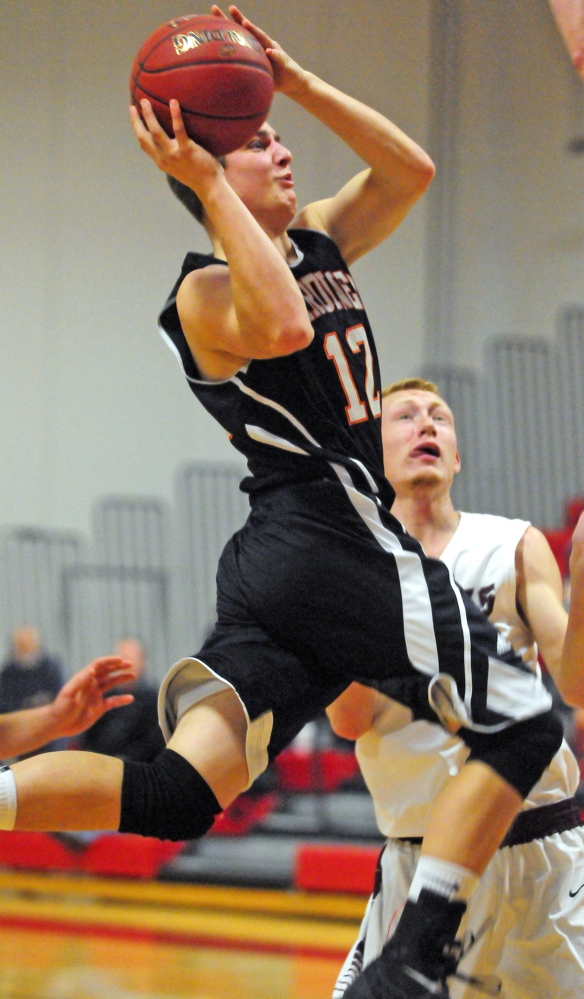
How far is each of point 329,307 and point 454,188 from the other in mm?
8702

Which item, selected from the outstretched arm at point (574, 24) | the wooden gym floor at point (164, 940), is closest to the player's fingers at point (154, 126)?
the outstretched arm at point (574, 24)

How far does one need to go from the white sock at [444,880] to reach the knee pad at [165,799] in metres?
0.50

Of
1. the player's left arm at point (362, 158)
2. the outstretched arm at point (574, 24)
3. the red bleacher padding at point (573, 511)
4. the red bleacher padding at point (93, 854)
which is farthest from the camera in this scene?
the red bleacher padding at point (573, 511)

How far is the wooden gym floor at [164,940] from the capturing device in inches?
198

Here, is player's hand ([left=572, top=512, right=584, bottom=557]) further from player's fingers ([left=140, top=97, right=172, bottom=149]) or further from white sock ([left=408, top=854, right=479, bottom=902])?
player's fingers ([left=140, top=97, right=172, bottom=149])

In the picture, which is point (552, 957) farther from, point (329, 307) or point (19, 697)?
point (19, 697)

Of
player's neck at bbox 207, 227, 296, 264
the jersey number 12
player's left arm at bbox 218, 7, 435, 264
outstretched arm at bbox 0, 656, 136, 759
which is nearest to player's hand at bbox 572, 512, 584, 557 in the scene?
the jersey number 12

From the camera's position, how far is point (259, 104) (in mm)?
2697

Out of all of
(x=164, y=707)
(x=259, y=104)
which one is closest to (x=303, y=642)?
(x=164, y=707)

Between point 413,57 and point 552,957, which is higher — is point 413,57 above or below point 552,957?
above

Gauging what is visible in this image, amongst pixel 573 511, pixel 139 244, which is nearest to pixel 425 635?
pixel 573 511

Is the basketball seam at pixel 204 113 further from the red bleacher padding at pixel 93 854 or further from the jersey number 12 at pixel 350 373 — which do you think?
the red bleacher padding at pixel 93 854

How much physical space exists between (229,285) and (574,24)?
102cm

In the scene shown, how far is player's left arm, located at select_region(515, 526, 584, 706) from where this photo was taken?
289cm
